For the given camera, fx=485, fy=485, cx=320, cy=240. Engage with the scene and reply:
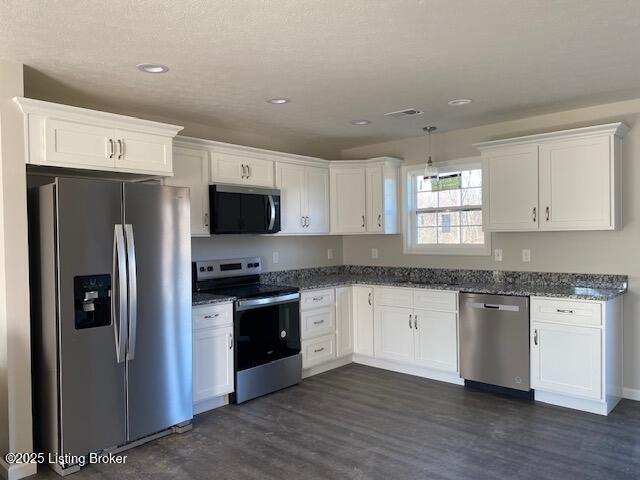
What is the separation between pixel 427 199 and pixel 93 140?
132 inches

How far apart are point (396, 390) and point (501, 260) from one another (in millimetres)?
1578

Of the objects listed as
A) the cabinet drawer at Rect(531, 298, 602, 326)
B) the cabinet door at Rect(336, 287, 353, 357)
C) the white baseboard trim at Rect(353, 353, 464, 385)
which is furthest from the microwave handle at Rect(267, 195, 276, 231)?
the cabinet drawer at Rect(531, 298, 602, 326)

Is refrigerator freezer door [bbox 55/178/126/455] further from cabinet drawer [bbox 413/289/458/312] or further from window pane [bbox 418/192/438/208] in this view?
window pane [bbox 418/192/438/208]

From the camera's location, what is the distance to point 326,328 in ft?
15.3

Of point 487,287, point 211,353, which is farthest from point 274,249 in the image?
point 487,287

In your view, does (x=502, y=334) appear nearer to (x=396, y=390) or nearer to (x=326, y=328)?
(x=396, y=390)

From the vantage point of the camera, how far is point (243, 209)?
13.9ft

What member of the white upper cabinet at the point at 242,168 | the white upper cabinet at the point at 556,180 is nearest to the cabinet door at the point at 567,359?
the white upper cabinet at the point at 556,180

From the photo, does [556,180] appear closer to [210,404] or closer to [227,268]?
[227,268]

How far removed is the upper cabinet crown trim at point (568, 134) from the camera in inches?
144

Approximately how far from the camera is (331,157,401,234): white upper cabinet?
511 centimetres

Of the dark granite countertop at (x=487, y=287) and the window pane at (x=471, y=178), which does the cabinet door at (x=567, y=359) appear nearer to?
the dark granite countertop at (x=487, y=287)

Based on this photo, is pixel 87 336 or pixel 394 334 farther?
pixel 394 334

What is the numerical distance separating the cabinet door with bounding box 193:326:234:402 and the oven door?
0.09m
